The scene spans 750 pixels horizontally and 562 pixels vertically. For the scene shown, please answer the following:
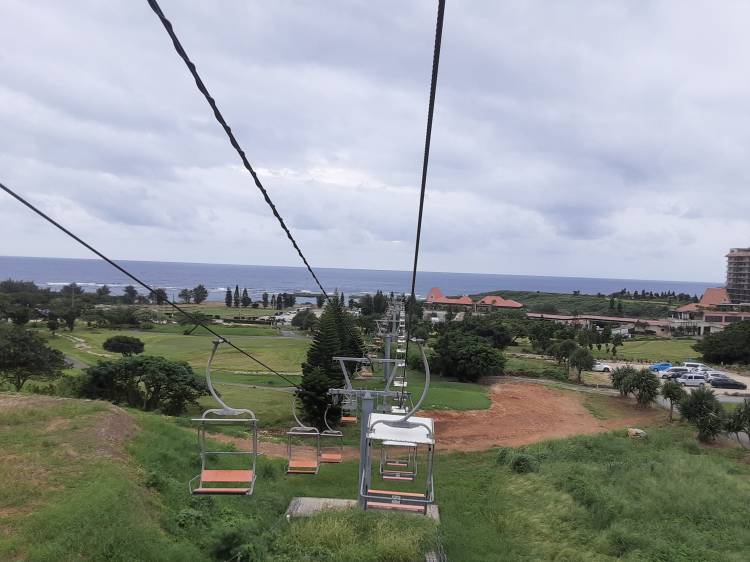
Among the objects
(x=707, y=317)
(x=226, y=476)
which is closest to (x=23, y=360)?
(x=226, y=476)

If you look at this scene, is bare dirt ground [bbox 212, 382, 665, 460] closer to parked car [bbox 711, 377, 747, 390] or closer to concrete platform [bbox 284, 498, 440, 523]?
concrete platform [bbox 284, 498, 440, 523]

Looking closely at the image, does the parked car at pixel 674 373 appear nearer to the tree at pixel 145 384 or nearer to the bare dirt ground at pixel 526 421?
the bare dirt ground at pixel 526 421

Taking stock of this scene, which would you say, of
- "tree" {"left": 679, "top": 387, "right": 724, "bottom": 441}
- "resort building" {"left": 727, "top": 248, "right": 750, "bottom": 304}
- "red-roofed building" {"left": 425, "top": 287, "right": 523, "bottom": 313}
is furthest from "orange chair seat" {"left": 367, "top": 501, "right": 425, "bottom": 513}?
"resort building" {"left": 727, "top": 248, "right": 750, "bottom": 304}

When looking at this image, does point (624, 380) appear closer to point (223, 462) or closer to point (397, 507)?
point (223, 462)

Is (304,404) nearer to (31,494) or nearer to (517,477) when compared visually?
(517,477)

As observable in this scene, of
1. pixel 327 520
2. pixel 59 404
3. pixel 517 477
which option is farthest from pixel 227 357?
pixel 327 520

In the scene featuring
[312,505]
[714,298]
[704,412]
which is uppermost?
[714,298]
